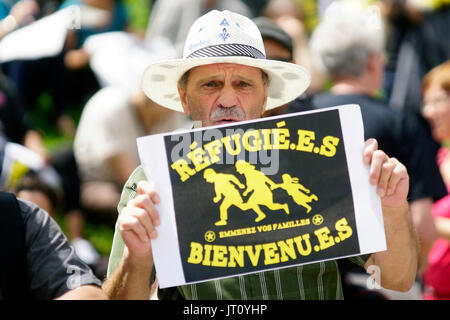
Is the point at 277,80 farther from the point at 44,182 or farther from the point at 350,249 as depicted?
the point at 44,182

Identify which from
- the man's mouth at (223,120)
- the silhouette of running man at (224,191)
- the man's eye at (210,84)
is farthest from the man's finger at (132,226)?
the man's eye at (210,84)

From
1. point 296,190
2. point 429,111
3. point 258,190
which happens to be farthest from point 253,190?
point 429,111

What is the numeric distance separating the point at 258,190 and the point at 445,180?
2.86m

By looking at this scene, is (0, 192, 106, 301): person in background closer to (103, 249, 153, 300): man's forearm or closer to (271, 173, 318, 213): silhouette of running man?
(103, 249, 153, 300): man's forearm

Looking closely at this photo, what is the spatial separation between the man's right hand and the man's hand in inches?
27.1

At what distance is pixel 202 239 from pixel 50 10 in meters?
5.17

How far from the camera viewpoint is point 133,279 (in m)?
2.87

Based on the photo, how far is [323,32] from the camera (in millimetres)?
5258

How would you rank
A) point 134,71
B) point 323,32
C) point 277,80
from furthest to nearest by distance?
point 134,71 → point 323,32 → point 277,80

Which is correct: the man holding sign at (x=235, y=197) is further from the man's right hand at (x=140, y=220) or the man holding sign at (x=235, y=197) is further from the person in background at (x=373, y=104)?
the person in background at (x=373, y=104)

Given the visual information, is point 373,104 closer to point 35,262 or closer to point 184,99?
point 184,99

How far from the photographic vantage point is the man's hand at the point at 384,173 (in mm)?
2807

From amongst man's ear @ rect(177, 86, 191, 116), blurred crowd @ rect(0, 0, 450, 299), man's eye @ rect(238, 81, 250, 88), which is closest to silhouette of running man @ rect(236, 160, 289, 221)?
man's eye @ rect(238, 81, 250, 88)
